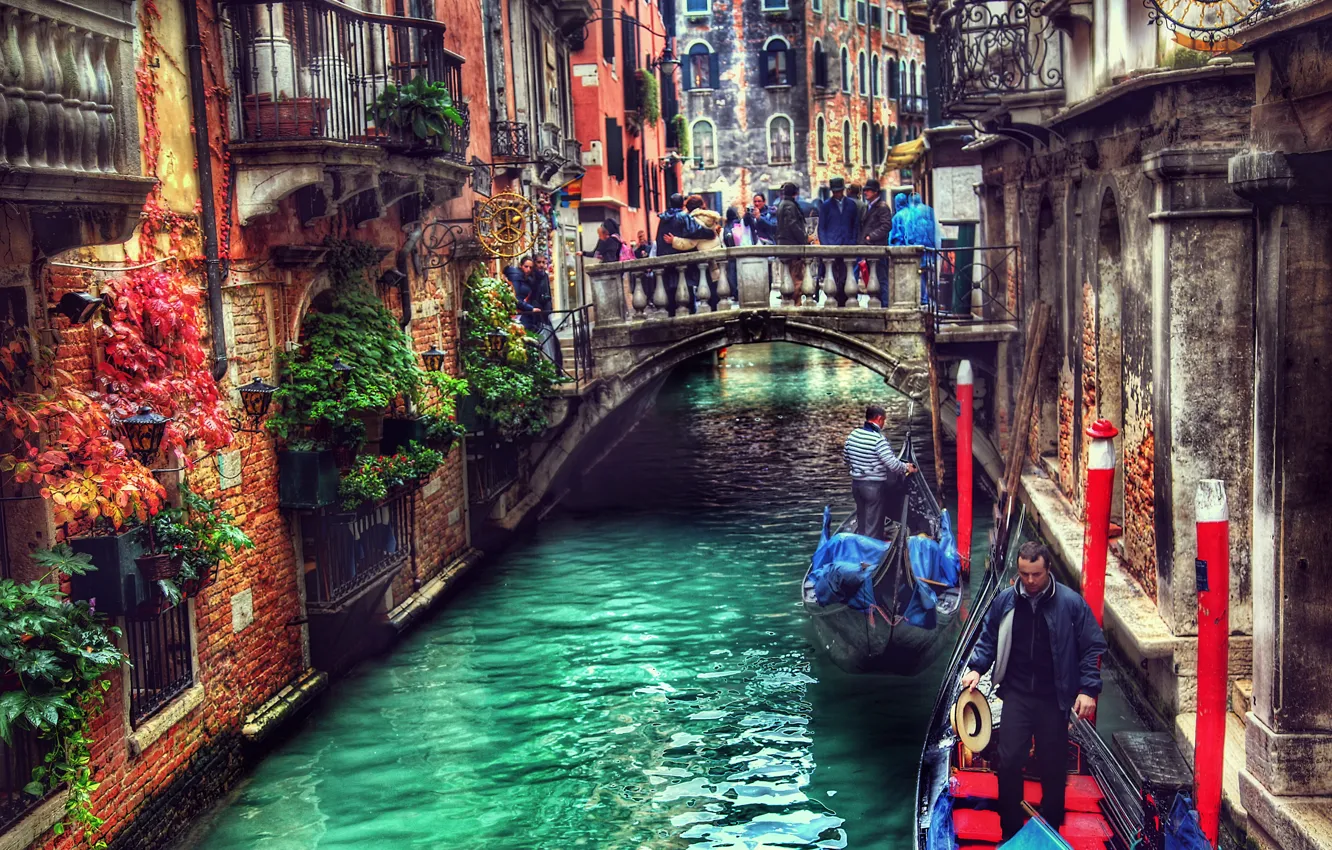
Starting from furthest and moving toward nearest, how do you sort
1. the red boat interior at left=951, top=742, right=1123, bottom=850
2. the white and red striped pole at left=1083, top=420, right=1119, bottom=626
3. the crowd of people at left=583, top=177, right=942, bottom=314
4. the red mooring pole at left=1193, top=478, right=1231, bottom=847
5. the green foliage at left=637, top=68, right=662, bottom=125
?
the green foliage at left=637, top=68, right=662, bottom=125, the crowd of people at left=583, top=177, right=942, bottom=314, the white and red striped pole at left=1083, top=420, right=1119, bottom=626, the red boat interior at left=951, top=742, right=1123, bottom=850, the red mooring pole at left=1193, top=478, right=1231, bottom=847

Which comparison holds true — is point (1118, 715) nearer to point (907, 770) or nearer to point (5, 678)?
point (907, 770)

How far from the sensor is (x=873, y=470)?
1070 centimetres

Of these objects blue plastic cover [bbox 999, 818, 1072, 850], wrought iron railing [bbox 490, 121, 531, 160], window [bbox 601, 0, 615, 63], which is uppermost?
window [bbox 601, 0, 615, 63]

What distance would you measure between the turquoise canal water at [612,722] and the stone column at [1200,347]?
1.35 meters

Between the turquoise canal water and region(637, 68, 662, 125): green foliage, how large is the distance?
1162 cm

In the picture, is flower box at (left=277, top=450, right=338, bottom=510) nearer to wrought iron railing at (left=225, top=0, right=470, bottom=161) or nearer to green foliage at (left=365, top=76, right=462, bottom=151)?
wrought iron railing at (left=225, top=0, right=470, bottom=161)

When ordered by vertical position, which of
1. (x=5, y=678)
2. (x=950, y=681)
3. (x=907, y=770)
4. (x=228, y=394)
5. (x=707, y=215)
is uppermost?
(x=707, y=215)

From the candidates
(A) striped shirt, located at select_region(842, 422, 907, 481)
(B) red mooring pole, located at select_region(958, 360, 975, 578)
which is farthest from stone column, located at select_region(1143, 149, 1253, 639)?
(B) red mooring pole, located at select_region(958, 360, 975, 578)

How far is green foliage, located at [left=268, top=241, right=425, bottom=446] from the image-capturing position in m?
8.58

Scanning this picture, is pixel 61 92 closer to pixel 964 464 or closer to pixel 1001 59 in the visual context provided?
pixel 1001 59

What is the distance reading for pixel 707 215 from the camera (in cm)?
1484

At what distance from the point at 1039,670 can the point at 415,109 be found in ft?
16.9

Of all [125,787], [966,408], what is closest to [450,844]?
[125,787]

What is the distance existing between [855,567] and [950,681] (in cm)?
171
